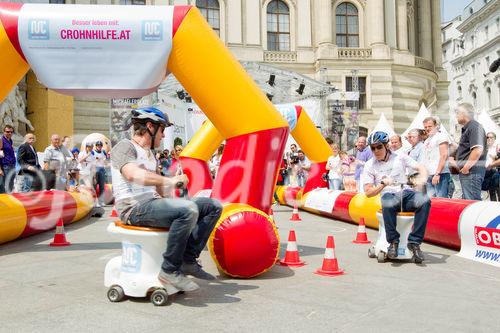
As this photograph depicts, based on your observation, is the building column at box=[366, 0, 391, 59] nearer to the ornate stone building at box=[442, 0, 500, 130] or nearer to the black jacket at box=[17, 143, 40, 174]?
the black jacket at box=[17, 143, 40, 174]

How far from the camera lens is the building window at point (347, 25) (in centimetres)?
3334

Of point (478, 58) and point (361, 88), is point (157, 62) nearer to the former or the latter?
point (361, 88)

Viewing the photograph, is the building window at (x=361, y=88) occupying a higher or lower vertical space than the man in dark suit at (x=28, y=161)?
higher

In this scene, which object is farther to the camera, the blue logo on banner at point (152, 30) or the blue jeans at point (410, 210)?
the blue jeans at point (410, 210)

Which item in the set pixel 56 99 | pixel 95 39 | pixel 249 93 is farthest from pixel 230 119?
pixel 56 99

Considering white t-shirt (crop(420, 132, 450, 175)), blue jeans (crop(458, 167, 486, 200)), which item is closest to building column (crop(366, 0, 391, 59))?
white t-shirt (crop(420, 132, 450, 175))

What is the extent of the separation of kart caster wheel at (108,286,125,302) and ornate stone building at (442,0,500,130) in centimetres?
5673

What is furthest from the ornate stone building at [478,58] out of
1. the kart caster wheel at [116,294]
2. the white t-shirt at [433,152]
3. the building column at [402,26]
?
the kart caster wheel at [116,294]

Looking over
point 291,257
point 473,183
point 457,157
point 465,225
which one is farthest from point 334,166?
point 291,257

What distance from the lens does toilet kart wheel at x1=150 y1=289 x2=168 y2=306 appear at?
165 inches

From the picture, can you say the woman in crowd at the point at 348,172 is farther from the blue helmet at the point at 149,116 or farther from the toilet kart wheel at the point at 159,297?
the toilet kart wheel at the point at 159,297

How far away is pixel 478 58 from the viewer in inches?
2603

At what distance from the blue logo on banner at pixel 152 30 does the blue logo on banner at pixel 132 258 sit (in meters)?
2.49

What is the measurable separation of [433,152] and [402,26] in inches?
1066
